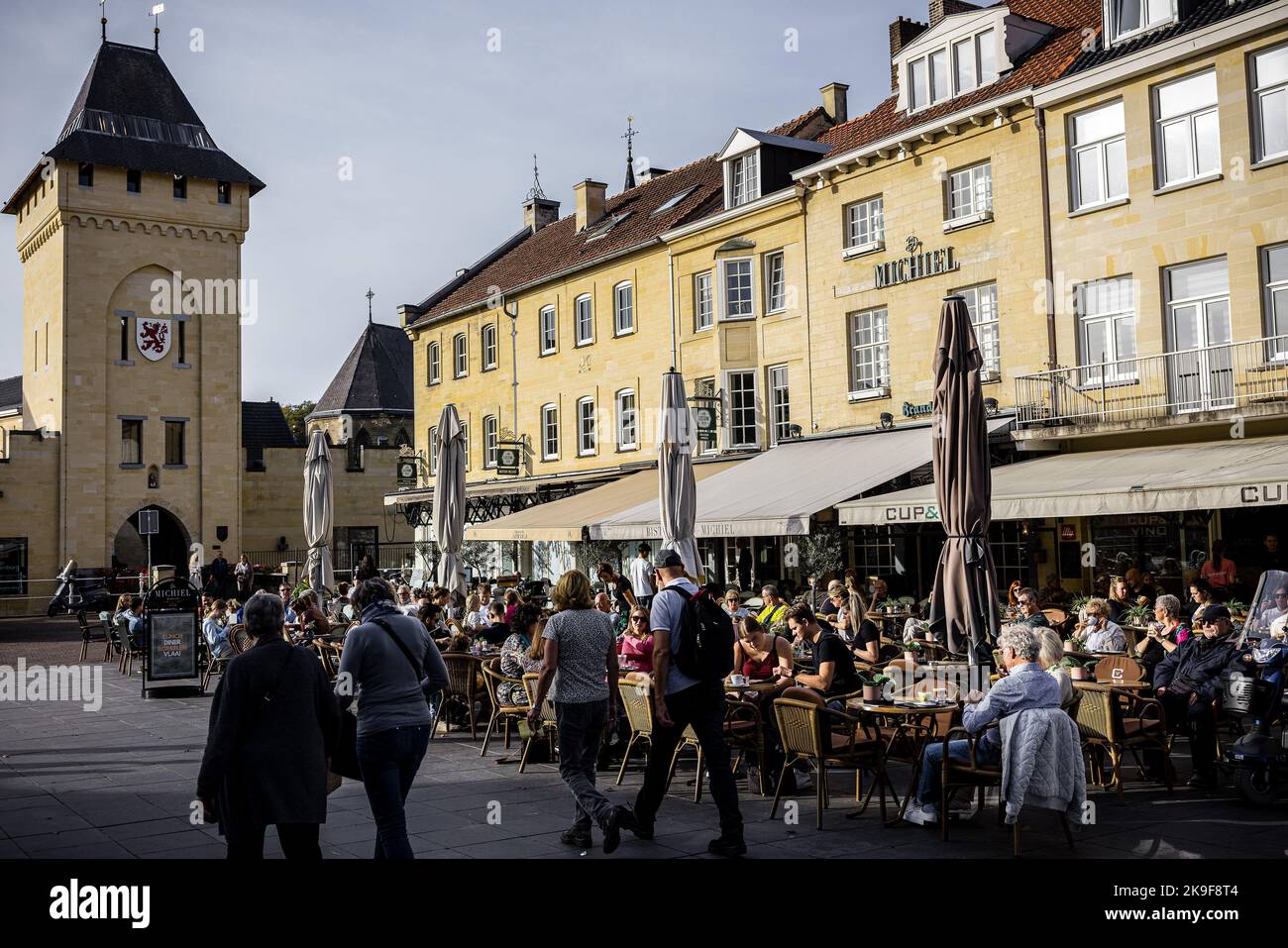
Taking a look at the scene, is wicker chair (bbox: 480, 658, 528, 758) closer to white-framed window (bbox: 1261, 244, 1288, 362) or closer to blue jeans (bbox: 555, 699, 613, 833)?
blue jeans (bbox: 555, 699, 613, 833)

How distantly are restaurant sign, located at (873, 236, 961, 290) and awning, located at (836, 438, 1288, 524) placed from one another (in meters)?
4.41

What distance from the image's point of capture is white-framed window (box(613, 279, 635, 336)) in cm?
2884

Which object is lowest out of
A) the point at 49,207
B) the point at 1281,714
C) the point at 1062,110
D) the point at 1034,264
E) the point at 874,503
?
the point at 1281,714

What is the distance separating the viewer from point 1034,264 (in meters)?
19.6

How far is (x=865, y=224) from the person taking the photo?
2295 cm

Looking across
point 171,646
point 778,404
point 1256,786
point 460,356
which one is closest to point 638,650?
point 1256,786

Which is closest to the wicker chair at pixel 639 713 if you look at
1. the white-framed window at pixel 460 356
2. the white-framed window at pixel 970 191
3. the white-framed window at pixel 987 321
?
the white-framed window at pixel 987 321

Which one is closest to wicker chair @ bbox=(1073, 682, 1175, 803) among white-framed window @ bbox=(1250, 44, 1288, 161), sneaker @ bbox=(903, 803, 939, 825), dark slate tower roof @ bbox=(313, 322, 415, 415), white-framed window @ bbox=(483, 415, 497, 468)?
sneaker @ bbox=(903, 803, 939, 825)

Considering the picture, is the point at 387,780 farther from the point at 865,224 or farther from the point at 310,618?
the point at 865,224

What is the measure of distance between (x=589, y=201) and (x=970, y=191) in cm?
1534

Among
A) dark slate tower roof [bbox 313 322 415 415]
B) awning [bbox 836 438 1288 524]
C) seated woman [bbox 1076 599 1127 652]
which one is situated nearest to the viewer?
seated woman [bbox 1076 599 1127 652]

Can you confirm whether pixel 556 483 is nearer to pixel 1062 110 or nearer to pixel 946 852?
pixel 1062 110
